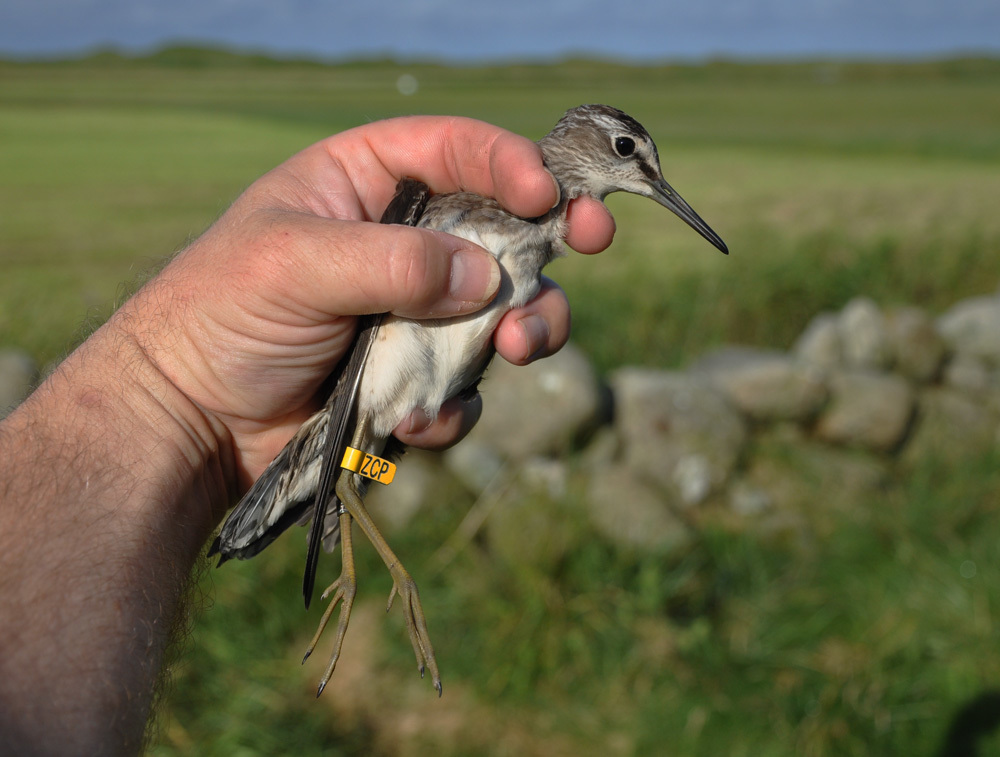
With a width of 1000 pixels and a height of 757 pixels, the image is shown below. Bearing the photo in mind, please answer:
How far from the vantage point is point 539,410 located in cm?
727

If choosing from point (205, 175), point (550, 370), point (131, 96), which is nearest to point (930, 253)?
point (550, 370)

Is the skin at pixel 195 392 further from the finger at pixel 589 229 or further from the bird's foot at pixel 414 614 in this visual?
the bird's foot at pixel 414 614

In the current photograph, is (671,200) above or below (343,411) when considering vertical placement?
above

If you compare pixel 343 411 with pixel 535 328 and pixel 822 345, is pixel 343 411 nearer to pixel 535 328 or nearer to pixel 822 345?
pixel 535 328

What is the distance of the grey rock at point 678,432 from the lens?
7488 mm

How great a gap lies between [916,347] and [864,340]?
0.67 metres

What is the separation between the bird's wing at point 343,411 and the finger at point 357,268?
0.21 metres

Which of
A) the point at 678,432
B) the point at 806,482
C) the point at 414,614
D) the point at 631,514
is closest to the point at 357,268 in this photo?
the point at 414,614

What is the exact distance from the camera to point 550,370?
288 inches

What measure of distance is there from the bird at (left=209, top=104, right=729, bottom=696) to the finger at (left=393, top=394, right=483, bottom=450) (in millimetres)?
157

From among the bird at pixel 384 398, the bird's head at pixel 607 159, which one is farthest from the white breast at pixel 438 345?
the bird's head at pixel 607 159

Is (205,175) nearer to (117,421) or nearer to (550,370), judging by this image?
(550,370)

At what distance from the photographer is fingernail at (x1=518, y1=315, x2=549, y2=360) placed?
10.8 feet

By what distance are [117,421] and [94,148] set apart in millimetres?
29168
